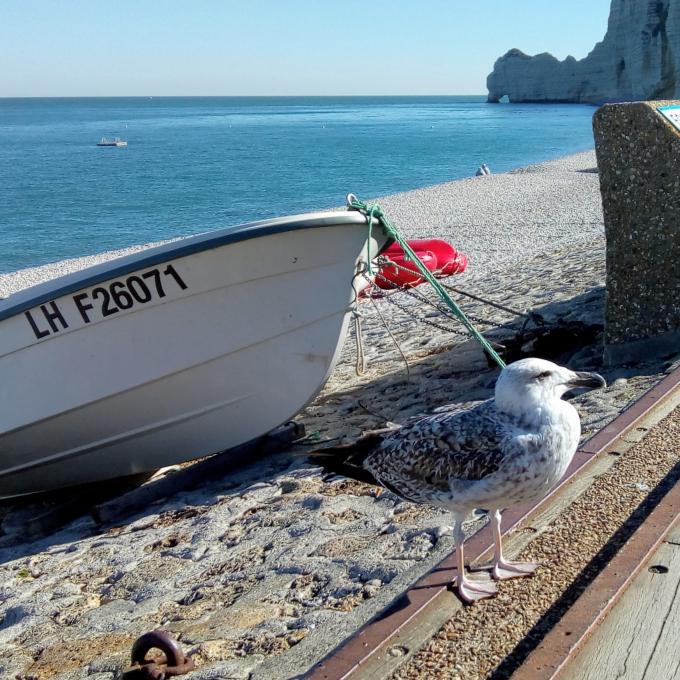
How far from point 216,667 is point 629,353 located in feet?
14.7

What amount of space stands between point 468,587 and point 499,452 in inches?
20.4

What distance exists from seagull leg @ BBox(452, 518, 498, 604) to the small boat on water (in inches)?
135

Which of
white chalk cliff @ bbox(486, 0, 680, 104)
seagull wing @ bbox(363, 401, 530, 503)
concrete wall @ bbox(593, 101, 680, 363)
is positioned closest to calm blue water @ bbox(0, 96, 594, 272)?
white chalk cliff @ bbox(486, 0, 680, 104)

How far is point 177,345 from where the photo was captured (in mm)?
6480

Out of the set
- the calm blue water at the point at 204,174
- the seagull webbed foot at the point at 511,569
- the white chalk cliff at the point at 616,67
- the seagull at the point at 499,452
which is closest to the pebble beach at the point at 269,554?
the seagull webbed foot at the point at 511,569

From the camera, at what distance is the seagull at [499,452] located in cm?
311

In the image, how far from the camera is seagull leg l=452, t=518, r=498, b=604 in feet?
10.1

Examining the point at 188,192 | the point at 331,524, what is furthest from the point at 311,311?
the point at 188,192

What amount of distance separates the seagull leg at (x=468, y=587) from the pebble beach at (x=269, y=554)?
0.38ft

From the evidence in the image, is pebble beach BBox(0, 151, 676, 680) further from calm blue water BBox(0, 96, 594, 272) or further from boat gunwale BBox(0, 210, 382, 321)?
calm blue water BBox(0, 96, 594, 272)

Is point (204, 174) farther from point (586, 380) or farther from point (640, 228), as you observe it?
point (586, 380)

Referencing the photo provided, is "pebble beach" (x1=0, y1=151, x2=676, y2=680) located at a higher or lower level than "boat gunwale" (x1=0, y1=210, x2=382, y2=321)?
lower

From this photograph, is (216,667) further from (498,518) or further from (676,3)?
(676,3)

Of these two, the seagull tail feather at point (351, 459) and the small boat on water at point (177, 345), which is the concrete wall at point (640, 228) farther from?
the seagull tail feather at point (351, 459)
